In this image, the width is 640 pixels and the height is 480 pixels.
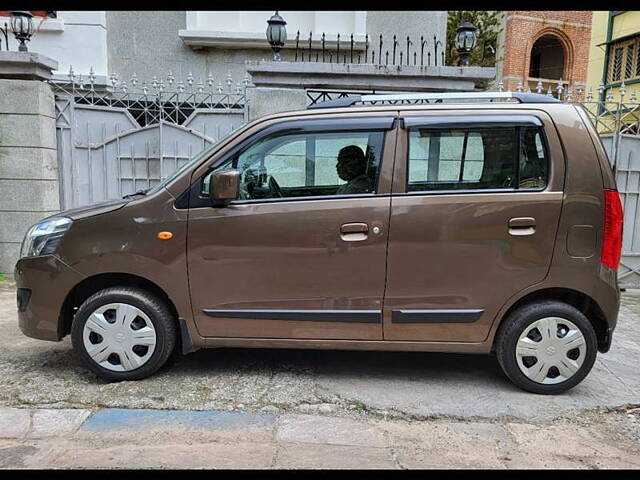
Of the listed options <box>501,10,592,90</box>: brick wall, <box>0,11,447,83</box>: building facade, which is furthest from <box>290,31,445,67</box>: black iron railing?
<box>501,10,592,90</box>: brick wall

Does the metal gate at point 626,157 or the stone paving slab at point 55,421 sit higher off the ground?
the metal gate at point 626,157

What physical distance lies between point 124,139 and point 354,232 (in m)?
4.48

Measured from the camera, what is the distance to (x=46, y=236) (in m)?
3.53

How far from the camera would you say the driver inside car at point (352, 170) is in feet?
11.3

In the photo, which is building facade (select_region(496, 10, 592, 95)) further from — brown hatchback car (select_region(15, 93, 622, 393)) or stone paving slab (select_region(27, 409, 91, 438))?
stone paving slab (select_region(27, 409, 91, 438))

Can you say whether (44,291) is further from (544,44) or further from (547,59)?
(547,59)

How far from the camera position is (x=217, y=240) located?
3408 mm

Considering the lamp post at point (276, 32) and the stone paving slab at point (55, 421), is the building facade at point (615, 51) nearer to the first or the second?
the lamp post at point (276, 32)

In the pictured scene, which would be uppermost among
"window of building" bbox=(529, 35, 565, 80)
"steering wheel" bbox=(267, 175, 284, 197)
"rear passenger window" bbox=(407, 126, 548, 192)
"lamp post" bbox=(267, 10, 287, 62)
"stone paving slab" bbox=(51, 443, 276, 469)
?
"window of building" bbox=(529, 35, 565, 80)

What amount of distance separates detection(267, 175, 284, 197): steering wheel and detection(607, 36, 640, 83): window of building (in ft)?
56.0

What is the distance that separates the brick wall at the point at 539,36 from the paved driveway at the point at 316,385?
17.4 metres

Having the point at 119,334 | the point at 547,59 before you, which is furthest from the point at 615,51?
the point at 119,334

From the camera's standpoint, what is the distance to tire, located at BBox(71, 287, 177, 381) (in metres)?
3.48

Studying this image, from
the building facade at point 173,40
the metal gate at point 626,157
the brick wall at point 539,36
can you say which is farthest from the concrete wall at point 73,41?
the brick wall at point 539,36
